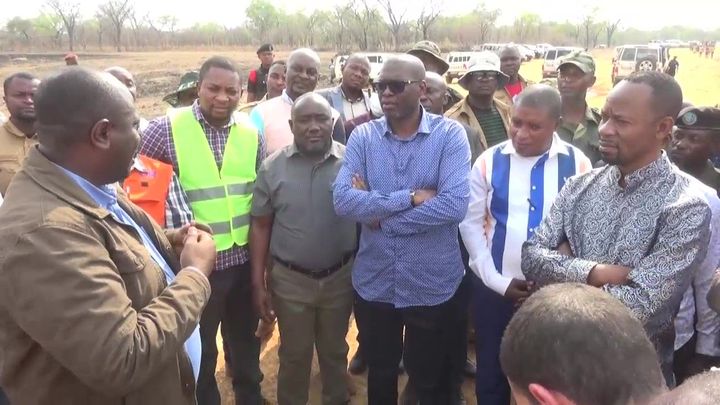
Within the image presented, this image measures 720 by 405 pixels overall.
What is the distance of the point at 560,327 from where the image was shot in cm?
123

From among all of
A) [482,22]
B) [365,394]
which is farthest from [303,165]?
[482,22]

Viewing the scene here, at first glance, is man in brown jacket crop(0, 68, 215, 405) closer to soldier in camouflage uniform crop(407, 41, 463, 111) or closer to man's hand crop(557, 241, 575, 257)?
man's hand crop(557, 241, 575, 257)

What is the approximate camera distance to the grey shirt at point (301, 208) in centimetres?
315

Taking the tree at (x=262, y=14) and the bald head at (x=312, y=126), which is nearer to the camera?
the bald head at (x=312, y=126)

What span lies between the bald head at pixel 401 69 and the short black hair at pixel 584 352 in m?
1.87

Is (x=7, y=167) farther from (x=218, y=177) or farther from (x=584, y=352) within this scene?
(x=584, y=352)

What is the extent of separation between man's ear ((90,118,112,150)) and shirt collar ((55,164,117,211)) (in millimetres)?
115

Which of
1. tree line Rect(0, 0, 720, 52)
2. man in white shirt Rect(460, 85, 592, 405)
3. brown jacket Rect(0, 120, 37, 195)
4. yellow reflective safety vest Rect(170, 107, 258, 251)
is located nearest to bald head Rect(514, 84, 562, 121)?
man in white shirt Rect(460, 85, 592, 405)

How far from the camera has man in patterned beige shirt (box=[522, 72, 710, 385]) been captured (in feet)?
6.51

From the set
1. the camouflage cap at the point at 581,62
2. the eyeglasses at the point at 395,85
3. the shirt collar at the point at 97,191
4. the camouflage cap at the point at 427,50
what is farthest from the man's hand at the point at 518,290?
the camouflage cap at the point at 427,50

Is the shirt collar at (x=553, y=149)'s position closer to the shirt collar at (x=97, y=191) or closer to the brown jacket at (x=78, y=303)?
the brown jacket at (x=78, y=303)

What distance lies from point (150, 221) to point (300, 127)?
1281 mm

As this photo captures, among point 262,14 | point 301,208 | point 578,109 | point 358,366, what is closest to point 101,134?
point 301,208

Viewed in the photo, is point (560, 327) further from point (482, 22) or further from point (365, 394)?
point (482, 22)
